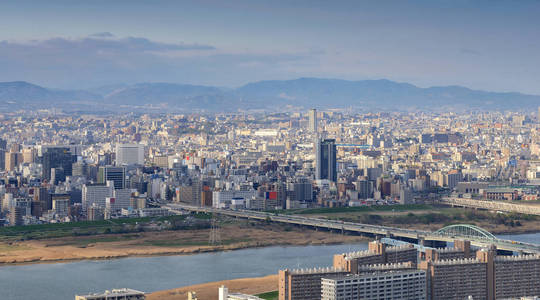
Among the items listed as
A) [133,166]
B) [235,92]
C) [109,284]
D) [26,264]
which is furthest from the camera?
[235,92]

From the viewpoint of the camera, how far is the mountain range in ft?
415

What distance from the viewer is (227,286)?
20109mm

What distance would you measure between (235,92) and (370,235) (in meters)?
132

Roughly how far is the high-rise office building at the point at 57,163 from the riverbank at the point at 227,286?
21.8 metres

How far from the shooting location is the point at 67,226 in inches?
1160

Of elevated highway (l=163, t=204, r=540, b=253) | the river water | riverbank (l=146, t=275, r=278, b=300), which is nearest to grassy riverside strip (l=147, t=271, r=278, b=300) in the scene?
riverbank (l=146, t=275, r=278, b=300)

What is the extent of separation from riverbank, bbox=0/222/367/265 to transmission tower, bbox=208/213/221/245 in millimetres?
133

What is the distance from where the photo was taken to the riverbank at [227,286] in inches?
753

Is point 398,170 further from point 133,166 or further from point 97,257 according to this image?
point 97,257

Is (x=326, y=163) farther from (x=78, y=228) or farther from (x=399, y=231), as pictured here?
(x=399, y=231)

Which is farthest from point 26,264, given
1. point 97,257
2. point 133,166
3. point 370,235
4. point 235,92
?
point 235,92

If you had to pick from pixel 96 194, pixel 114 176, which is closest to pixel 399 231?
pixel 96 194

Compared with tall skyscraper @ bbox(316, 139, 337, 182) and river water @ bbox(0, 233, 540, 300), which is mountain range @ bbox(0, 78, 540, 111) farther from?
river water @ bbox(0, 233, 540, 300)

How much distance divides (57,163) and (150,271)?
853 inches
